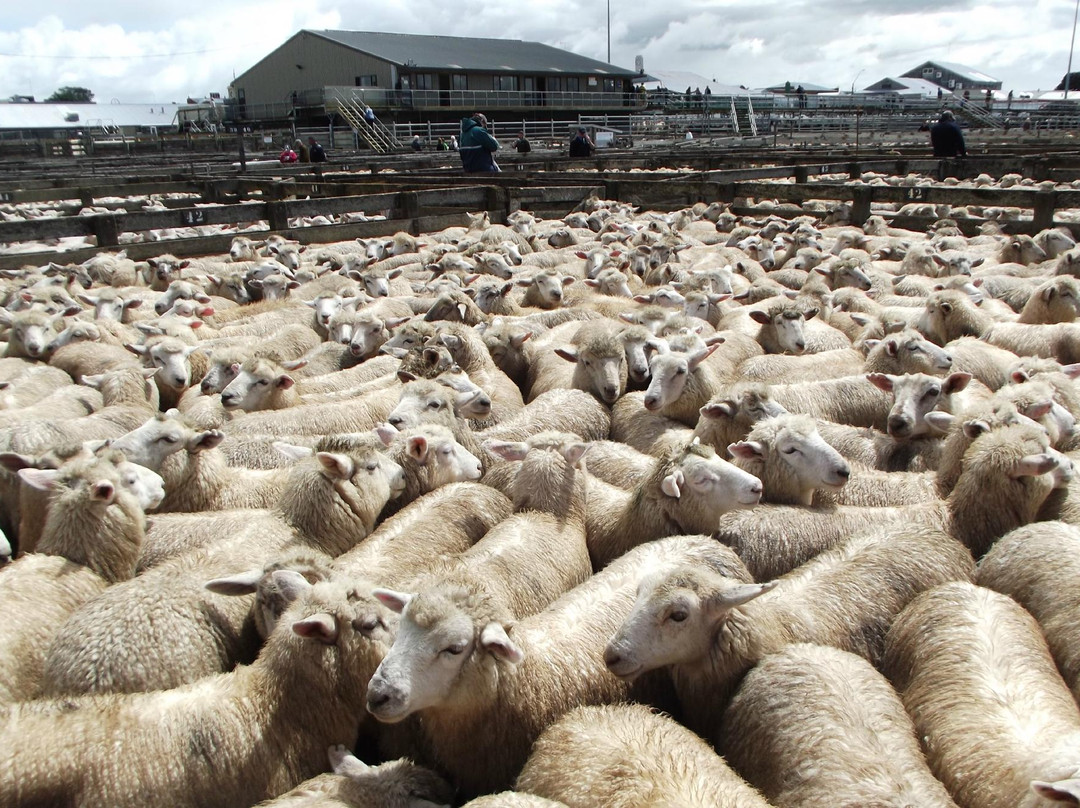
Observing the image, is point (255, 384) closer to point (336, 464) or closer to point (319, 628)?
point (336, 464)

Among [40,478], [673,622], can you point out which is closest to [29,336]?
[40,478]

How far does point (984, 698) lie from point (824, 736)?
0.67m

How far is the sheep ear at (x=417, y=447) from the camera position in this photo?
16.7 ft

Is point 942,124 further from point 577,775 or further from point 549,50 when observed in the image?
point 549,50

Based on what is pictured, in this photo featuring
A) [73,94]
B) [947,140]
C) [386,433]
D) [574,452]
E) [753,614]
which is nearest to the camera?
[753,614]

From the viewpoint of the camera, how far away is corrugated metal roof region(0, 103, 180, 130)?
71062 millimetres

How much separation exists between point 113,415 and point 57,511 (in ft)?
7.48

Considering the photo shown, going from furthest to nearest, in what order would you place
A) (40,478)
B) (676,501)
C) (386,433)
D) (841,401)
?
(841,401), (386,433), (676,501), (40,478)

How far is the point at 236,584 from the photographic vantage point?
12.1 ft

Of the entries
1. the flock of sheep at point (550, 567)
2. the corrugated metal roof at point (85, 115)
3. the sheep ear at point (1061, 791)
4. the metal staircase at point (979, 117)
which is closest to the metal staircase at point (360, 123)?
the corrugated metal roof at point (85, 115)

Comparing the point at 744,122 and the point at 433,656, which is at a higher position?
the point at 744,122

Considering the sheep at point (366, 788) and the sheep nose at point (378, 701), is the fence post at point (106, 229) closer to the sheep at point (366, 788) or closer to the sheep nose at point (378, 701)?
the sheep at point (366, 788)

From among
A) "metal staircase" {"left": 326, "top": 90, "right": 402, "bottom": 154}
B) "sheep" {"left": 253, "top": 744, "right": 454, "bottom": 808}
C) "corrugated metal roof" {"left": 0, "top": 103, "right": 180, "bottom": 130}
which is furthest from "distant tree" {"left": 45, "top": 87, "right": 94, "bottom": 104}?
"sheep" {"left": 253, "top": 744, "right": 454, "bottom": 808}

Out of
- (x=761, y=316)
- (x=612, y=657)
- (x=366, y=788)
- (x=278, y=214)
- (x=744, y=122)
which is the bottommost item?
(x=366, y=788)
